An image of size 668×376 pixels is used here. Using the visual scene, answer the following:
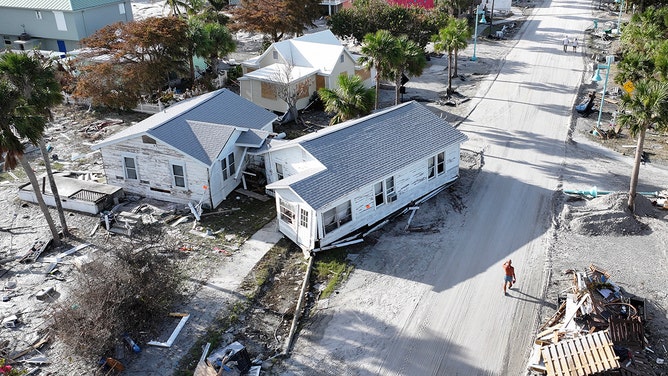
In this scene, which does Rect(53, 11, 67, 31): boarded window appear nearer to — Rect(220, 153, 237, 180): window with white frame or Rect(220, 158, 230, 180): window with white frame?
Rect(220, 153, 237, 180): window with white frame

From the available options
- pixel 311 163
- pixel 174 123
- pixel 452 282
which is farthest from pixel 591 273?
pixel 174 123

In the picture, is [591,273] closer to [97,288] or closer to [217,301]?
[217,301]

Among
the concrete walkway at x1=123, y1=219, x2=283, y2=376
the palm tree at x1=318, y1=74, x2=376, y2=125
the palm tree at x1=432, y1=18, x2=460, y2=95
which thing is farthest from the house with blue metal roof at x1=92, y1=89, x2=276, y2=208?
the palm tree at x1=432, y1=18, x2=460, y2=95

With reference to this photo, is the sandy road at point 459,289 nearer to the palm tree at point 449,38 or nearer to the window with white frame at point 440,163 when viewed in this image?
the window with white frame at point 440,163

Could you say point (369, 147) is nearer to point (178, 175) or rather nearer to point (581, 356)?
point (178, 175)

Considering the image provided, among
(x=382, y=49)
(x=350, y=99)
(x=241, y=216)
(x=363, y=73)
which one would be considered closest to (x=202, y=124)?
(x=241, y=216)

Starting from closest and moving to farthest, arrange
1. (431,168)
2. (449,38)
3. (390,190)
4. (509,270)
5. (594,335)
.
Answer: (594,335) < (509,270) < (390,190) < (431,168) < (449,38)
